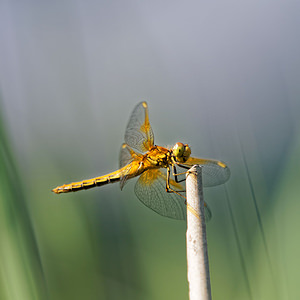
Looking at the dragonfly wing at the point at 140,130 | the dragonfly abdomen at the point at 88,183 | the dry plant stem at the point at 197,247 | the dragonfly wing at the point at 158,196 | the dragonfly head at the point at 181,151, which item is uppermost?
the dragonfly wing at the point at 140,130

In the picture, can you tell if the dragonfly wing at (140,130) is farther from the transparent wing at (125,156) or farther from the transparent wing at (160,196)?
the transparent wing at (160,196)

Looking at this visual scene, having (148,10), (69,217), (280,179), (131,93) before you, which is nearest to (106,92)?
(131,93)

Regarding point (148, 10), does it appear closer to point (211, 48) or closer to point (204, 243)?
point (211, 48)

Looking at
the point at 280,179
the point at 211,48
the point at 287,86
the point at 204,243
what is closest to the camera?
the point at 204,243

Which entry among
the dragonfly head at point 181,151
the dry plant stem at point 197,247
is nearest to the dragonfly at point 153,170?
the dragonfly head at point 181,151

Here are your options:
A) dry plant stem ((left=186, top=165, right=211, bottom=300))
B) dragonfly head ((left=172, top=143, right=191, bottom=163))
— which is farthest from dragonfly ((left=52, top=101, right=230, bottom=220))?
A: dry plant stem ((left=186, top=165, right=211, bottom=300))

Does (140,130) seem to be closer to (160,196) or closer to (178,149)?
(178,149)
